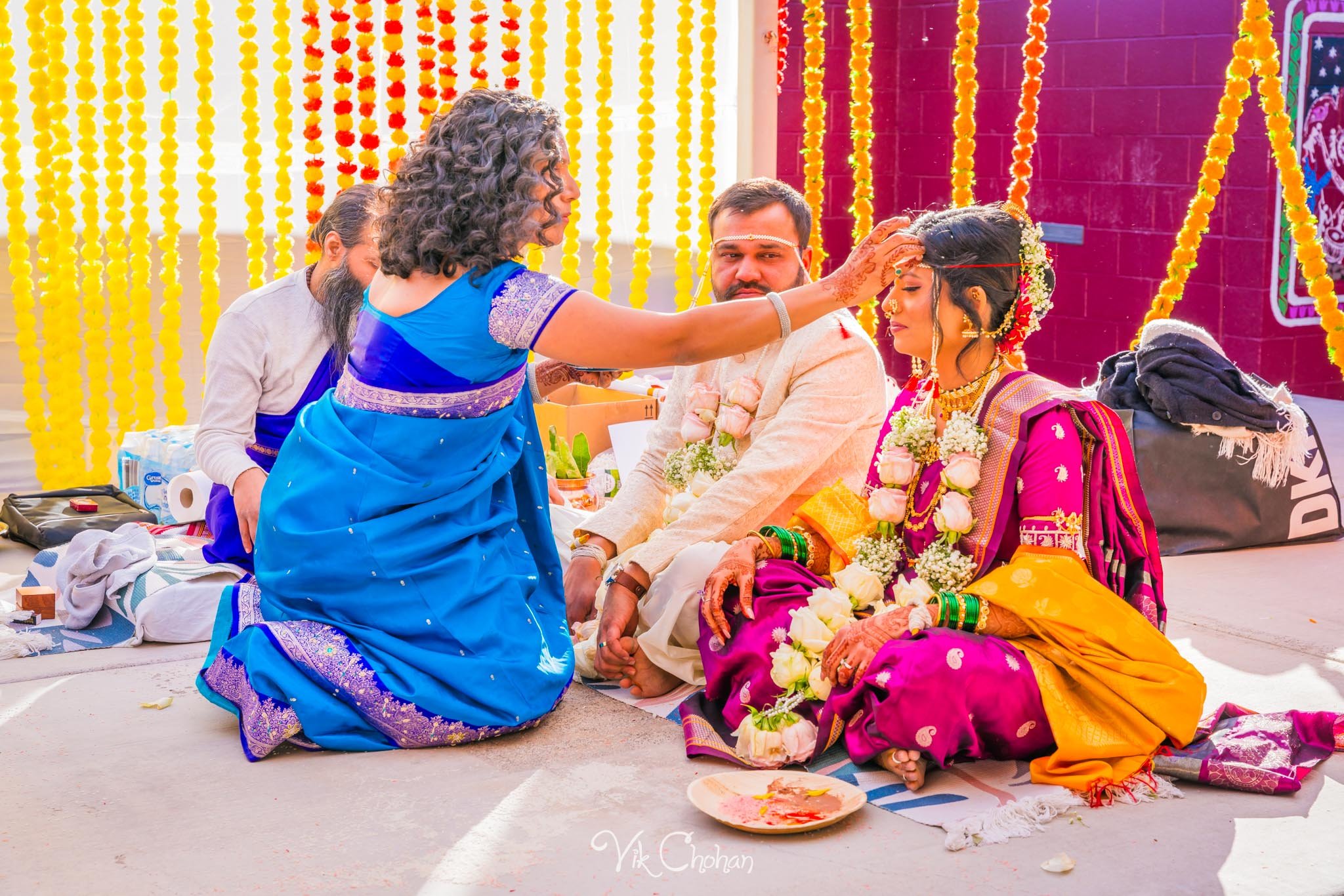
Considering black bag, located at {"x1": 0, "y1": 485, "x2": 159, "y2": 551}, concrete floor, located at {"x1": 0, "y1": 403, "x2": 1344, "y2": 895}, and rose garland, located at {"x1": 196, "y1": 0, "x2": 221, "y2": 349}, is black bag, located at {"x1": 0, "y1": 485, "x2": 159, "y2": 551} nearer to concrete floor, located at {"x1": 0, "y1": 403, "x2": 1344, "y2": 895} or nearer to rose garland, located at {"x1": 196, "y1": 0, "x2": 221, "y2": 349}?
rose garland, located at {"x1": 196, "y1": 0, "x2": 221, "y2": 349}

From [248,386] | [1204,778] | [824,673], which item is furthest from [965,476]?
[248,386]

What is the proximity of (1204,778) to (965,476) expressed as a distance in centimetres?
79

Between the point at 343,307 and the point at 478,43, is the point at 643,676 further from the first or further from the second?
the point at 478,43

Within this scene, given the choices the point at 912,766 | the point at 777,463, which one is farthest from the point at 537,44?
the point at 912,766

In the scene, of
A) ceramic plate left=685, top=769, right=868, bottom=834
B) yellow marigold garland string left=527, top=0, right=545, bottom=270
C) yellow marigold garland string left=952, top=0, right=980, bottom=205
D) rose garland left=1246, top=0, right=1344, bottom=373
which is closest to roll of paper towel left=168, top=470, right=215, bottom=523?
yellow marigold garland string left=527, top=0, right=545, bottom=270

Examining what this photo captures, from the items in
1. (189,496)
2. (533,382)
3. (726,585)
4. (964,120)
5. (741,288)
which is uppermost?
(964,120)

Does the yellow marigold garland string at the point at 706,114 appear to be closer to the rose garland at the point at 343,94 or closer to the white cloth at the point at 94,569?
the rose garland at the point at 343,94

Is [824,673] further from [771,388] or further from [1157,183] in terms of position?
[1157,183]

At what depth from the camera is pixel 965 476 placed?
3.09m

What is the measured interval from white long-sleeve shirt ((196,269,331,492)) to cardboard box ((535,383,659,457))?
1445mm

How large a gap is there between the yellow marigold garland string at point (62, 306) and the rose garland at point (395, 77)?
4.19 feet

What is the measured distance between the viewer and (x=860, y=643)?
121 inches

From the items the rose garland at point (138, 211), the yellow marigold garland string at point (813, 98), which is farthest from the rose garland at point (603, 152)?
the rose garland at point (138, 211)

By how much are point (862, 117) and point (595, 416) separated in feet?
7.14
